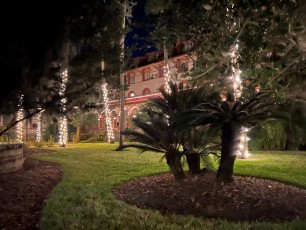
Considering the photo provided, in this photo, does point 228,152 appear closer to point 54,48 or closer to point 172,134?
point 172,134

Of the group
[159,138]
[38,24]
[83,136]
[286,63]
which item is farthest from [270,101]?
[83,136]

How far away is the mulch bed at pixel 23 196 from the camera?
4.78 meters

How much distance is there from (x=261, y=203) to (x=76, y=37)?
145 inches

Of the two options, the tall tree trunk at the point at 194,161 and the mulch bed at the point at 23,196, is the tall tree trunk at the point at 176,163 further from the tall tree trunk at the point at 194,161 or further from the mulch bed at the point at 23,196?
the mulch bed at the point at 23,196

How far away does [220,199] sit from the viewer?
4980mm

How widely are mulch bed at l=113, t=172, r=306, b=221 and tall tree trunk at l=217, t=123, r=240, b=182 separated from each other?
6.5 inches

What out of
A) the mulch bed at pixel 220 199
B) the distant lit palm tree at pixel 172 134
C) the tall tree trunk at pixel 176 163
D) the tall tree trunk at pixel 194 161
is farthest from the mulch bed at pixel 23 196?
the tall tree trunk at pixel 194 161

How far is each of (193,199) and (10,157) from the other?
530 cm

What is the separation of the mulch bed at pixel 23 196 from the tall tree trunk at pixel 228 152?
3186mm

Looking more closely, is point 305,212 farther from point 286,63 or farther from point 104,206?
point 104,206

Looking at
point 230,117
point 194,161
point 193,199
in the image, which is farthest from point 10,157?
point 230,117

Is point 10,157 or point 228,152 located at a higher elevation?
point 228,152

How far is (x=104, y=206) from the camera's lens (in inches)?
198

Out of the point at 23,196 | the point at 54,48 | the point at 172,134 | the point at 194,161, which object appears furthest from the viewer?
the point at 194,161
